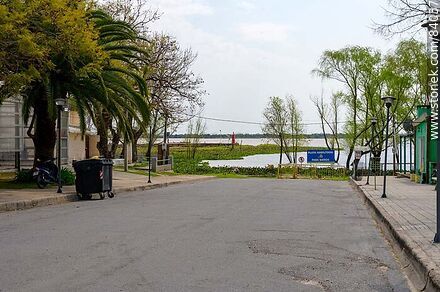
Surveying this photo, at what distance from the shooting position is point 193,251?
9.34 metres

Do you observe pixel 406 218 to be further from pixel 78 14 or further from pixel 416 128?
pixel 416 128

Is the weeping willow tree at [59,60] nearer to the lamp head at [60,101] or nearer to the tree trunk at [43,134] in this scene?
the tree trunk at [43,134]

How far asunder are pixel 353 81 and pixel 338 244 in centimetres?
4355

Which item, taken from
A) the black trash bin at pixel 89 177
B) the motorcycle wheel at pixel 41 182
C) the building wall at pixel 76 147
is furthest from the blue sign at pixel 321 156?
the black trash bin at pixel 89 177

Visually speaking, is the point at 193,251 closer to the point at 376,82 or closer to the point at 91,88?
the point at 91,88

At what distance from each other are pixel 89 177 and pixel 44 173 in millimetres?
3181

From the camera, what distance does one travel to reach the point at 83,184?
20000 millimetres

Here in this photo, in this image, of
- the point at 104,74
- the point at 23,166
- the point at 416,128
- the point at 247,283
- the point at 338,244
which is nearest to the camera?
the point at 247,283

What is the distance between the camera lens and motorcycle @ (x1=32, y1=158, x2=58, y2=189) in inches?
877

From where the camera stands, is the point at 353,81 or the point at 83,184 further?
the point at 353,81

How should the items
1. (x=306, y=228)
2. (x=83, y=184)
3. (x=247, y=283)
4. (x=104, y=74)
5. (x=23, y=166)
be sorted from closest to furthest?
(x=247, y=283) → (x=306, y=228) → (x=83, y=184) → (x=104, y=74) → (x=23, y=166)

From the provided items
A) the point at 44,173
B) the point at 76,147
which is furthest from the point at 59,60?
the point at 76,147

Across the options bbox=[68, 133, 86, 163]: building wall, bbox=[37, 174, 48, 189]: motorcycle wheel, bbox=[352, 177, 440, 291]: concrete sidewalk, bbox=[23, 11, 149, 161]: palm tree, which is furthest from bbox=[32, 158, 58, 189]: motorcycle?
bbox=[68, 133, 86, 163]: building wall

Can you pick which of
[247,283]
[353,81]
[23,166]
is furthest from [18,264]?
[353,81]
